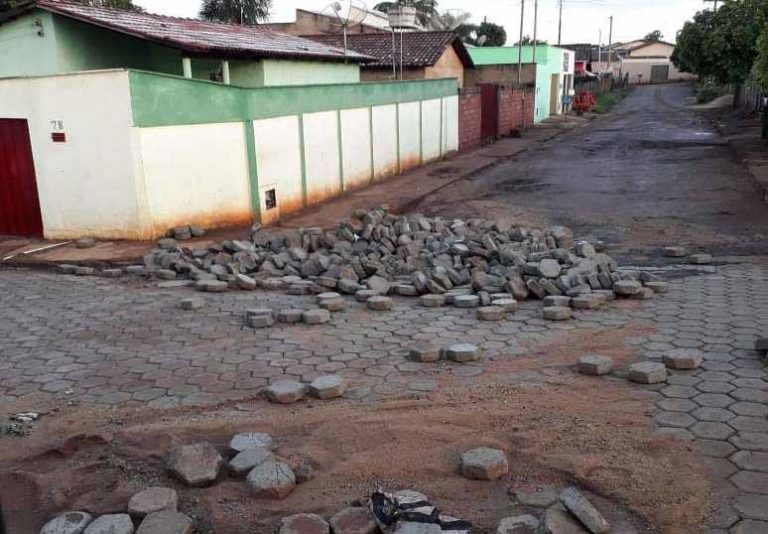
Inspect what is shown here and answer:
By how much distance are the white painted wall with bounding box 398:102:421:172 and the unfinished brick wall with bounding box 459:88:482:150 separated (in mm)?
4889

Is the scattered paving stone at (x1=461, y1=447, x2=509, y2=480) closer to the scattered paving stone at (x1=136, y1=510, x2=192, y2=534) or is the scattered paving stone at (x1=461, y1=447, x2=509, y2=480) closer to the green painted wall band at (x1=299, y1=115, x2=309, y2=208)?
the scattered paving stone at (x1=136, y1=510, x2=192, y2=534)

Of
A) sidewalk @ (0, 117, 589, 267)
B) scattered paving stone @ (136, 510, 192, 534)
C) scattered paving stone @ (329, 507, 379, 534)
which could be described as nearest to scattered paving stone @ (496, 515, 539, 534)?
scattered paving stone @ (329, 507, 379, 534)

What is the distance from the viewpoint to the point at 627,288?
24.1ft

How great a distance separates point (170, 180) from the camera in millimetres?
10609

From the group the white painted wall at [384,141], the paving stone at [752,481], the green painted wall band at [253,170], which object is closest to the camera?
the paving stone at [752,481]

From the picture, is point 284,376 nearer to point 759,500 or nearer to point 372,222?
point 759,500

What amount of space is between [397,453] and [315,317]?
2861 mm

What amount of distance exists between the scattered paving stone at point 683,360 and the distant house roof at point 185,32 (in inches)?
431

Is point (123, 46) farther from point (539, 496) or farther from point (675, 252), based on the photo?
point (539, 496)

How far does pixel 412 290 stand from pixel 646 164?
1478cm

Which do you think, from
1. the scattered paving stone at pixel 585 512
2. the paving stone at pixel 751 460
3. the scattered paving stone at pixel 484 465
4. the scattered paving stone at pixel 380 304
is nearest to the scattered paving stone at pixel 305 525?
the scattered paving stone at pixel 484 465

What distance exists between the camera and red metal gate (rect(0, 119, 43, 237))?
1069cm

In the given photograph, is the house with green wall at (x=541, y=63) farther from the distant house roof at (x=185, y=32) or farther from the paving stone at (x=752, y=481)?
the paving stone at (x=752, y=481)

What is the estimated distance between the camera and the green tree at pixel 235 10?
33.6m
